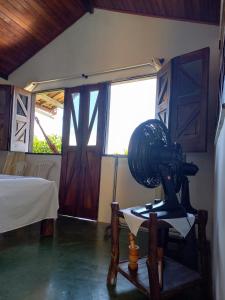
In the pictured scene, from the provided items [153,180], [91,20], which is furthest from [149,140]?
[91,20]

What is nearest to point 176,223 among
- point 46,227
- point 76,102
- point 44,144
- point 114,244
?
point 114,244

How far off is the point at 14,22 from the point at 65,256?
385 centimetres

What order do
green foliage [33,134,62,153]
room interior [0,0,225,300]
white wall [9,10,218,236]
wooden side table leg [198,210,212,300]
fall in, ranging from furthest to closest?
green foliage [33,134,62,153] → white wall [9,10,218,236] → room interior [0,0,225,300] → wooden side table leg [198,210,212,300]

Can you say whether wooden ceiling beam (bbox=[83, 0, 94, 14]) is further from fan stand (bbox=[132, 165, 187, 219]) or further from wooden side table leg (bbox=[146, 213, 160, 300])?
wooden side table leg (bbox=[146, 213, 160, 300])

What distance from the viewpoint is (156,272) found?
1.45 meters

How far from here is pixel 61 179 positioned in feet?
15.0

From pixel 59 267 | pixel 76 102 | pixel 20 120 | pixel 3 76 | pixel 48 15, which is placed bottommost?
pixel 59 267

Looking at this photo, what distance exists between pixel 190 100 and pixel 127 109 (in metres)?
1.50

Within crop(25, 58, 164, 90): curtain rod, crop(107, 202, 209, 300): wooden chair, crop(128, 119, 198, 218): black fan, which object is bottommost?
crop(107, 202, 209, 300): wooden chair

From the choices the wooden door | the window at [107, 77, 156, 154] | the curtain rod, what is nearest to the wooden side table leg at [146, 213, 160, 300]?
the window at [107, 77, 156, 154]

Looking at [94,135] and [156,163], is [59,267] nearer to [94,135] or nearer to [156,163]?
[156,163]

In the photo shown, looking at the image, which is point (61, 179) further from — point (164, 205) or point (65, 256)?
point (164, 205)

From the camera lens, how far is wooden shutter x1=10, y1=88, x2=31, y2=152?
475 centimetres

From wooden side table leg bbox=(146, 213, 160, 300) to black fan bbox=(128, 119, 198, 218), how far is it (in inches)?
5.9
